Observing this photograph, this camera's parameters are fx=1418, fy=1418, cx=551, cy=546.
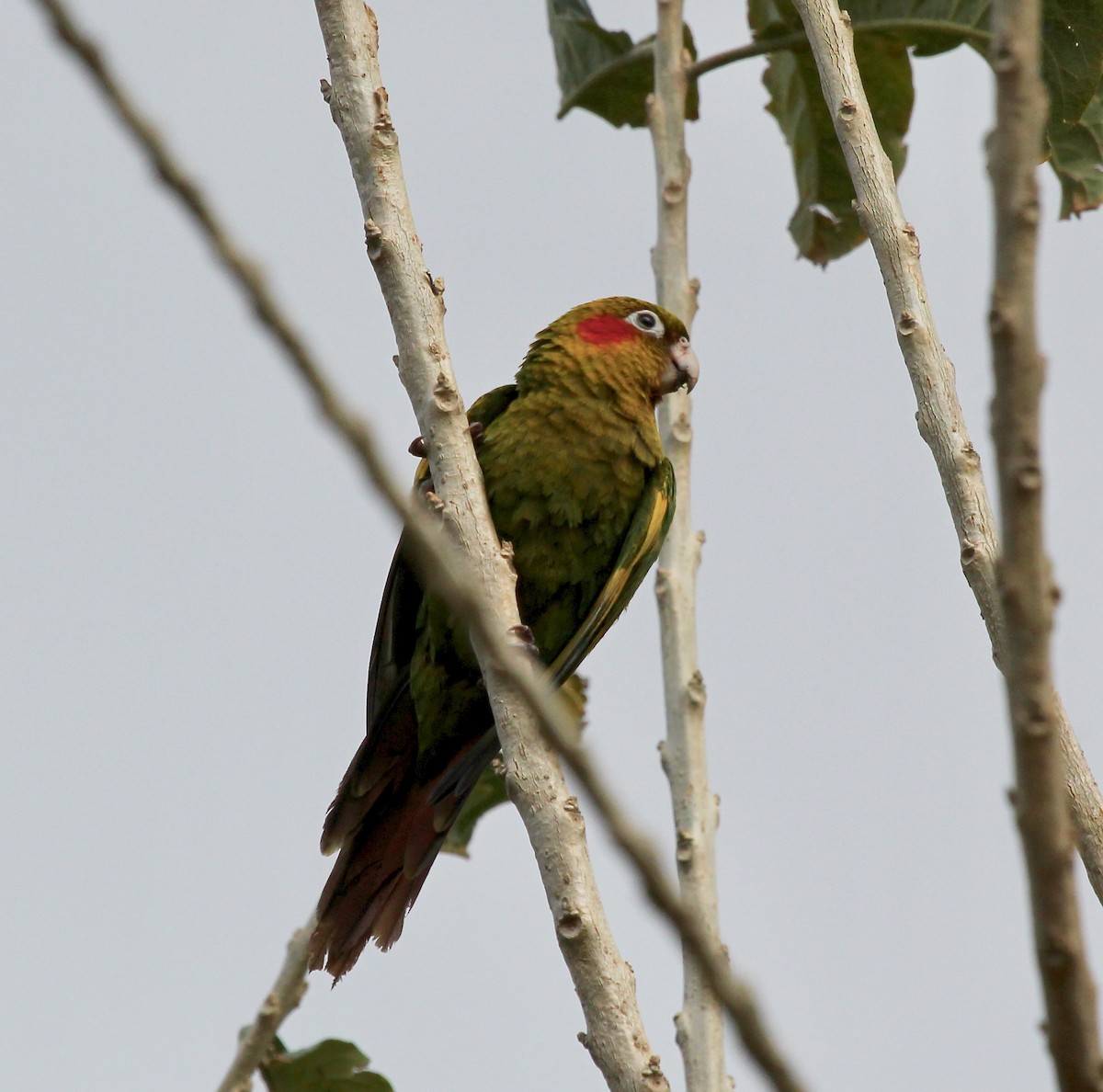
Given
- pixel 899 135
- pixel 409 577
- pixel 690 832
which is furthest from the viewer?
pixel 899 135

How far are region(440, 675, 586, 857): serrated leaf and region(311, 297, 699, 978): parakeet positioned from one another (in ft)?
0.62

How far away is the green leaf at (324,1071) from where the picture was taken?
3309mm

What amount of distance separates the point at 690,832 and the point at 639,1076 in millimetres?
1256

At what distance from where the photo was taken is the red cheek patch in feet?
15.7

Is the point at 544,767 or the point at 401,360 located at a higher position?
the point at 401,360

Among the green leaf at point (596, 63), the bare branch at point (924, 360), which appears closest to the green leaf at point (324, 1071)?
the bare branch at point (924, 360)

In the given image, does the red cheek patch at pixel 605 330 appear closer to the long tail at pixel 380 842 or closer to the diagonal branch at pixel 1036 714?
the long tail at pixel 380 842

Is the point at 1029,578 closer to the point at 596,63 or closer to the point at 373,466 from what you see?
the point at 373,466

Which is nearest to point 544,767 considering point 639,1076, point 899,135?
point 639,1076

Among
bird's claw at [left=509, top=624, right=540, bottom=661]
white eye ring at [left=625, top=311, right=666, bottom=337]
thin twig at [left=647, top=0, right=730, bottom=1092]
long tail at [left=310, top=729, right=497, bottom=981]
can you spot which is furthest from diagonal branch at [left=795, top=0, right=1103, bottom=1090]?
white eye ring at [left=625, top=311, right=666, bottom=337]

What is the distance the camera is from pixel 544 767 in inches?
109

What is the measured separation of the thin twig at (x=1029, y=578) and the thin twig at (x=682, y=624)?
1789 mm

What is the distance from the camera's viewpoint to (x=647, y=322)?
4.97 metres

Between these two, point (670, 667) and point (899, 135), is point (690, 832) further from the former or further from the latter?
point (899, 135)
